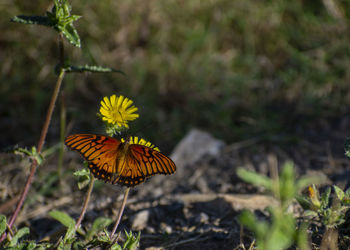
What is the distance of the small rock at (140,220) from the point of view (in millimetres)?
2218

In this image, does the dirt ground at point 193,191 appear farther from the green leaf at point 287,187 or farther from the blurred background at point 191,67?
the green leaf at point 287,187

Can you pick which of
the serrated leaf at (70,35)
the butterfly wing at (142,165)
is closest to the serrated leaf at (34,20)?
the serrated leaf at (70,35)

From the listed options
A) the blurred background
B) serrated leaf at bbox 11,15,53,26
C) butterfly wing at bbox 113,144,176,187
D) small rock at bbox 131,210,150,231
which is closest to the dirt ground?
small rock at bbox 131,210,150,231

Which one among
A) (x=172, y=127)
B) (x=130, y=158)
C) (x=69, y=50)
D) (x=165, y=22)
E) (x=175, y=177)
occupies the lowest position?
(x=175, y=177)

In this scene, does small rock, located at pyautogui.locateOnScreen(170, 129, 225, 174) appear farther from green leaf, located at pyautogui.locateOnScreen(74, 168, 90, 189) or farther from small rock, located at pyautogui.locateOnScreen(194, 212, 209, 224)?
green leaf, located at pyautogui.locateOnScreen(74, 168, 90, 189)

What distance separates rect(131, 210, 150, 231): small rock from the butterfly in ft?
1.92

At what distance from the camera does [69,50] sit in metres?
3.97

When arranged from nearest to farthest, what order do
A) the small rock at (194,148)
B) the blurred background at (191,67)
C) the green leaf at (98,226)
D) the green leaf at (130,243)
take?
the green leaf at (130,243) → the green leaf at (98,226) → the small rock at (194,148) → the blurred background at (191,67)

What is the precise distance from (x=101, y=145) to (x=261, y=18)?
3.03 m

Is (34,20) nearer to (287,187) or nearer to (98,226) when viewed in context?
(98,226)

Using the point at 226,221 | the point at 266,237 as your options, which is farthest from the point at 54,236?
the point at 266,237

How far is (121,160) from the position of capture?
1.76m

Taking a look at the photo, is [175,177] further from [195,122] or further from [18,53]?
[18,53]

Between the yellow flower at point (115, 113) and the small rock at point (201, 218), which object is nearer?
the yellow flower at point (115, 113)
